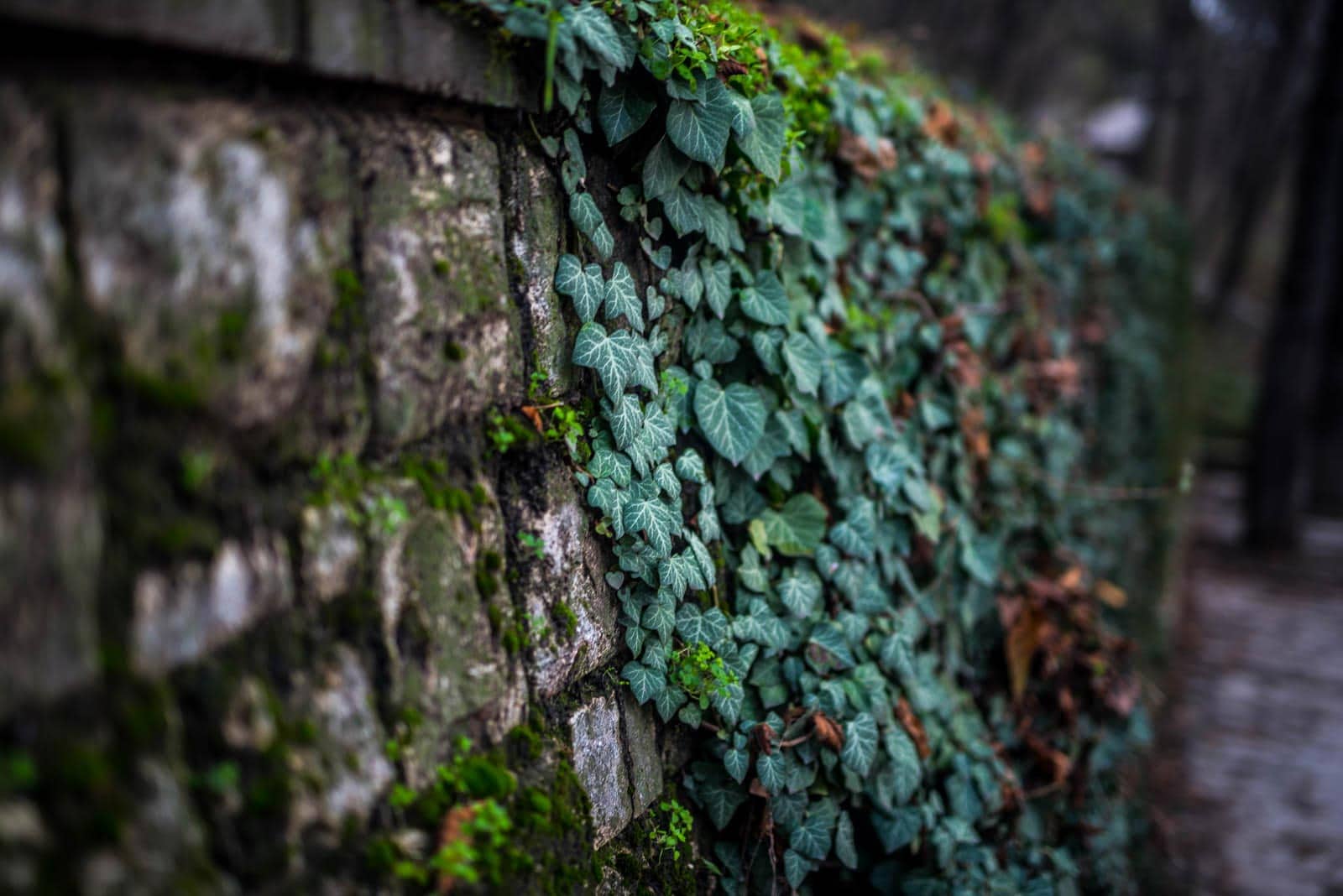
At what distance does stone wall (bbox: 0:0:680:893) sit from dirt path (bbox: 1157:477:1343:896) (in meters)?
3.43

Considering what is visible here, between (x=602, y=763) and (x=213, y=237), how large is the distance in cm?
112

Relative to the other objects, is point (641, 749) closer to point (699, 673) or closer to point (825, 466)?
point (699, 673)

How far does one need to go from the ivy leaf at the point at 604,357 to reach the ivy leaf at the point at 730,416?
291 millimetres

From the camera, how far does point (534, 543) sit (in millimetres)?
1509

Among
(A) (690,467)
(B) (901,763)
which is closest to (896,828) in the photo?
(B) (901,763)

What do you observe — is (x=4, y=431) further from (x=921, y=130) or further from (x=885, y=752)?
(x=921, y=130)

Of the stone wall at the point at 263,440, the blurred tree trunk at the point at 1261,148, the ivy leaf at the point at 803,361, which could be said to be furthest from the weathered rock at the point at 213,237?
the blurred tree trunk at the point at 1261,148

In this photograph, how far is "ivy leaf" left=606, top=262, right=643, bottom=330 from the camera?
1663 millimetres

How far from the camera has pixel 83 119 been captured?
2.98 ft

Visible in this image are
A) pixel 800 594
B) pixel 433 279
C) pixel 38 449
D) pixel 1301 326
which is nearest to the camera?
pixel 38 449

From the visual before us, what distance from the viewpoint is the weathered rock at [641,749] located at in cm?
172

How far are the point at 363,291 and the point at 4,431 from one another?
0.47 metres

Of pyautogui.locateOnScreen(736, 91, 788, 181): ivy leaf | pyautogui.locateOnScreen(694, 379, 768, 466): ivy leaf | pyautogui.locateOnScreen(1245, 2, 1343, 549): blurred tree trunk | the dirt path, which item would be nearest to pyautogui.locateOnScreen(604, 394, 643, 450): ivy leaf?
pyautogui.locateOnScreen(694, 379, 768, 466): ivy leaf

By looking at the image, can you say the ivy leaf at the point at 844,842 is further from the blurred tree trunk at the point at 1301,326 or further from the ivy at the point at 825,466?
the blurred tree trunk at the point at 1301,326
